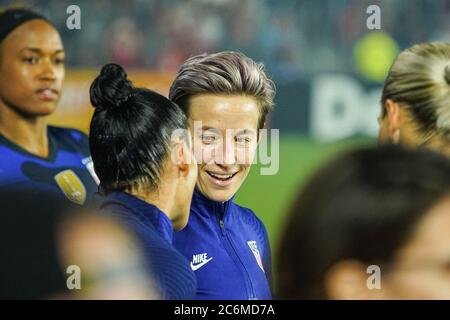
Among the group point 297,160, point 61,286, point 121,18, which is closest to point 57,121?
point 121,18

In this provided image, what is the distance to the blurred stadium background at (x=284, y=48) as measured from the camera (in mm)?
2475

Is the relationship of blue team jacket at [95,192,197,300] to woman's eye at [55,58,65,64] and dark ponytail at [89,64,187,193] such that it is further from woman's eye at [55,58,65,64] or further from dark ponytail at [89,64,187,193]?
woman's eye at [55,58,65,64]

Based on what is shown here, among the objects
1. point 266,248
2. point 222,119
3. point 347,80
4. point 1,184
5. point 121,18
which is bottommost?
point 266,248

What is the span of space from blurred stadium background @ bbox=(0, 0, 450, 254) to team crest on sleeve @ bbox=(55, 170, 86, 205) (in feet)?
0.54

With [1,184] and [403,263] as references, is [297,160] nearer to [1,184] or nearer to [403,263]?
[1,184]

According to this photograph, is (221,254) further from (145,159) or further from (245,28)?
(245,28)

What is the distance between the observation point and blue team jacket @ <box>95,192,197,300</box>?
198cm

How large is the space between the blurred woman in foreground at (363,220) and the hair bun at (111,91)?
1.34 metres

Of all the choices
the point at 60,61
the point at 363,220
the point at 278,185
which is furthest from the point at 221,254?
the point at 363,220

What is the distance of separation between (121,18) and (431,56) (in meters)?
1.02

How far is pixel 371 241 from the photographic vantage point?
846 mm

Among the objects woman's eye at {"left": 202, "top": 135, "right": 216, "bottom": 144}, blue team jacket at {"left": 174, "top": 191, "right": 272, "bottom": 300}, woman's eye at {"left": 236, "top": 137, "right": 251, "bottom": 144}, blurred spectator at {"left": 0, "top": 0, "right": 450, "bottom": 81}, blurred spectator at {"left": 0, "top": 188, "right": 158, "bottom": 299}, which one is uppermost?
blurred spectator at {"left": 0, "top": 0, "right": 450, "bottom": 81}

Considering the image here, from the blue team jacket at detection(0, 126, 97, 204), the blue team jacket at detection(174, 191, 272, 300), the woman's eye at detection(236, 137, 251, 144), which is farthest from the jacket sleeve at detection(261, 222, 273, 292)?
the blue team jacket at detection(0, 126, 97, 204)

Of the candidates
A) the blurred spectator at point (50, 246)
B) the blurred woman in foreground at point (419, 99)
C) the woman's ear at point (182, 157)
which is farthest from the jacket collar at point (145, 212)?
the blurred spectator at point (50, 246)
